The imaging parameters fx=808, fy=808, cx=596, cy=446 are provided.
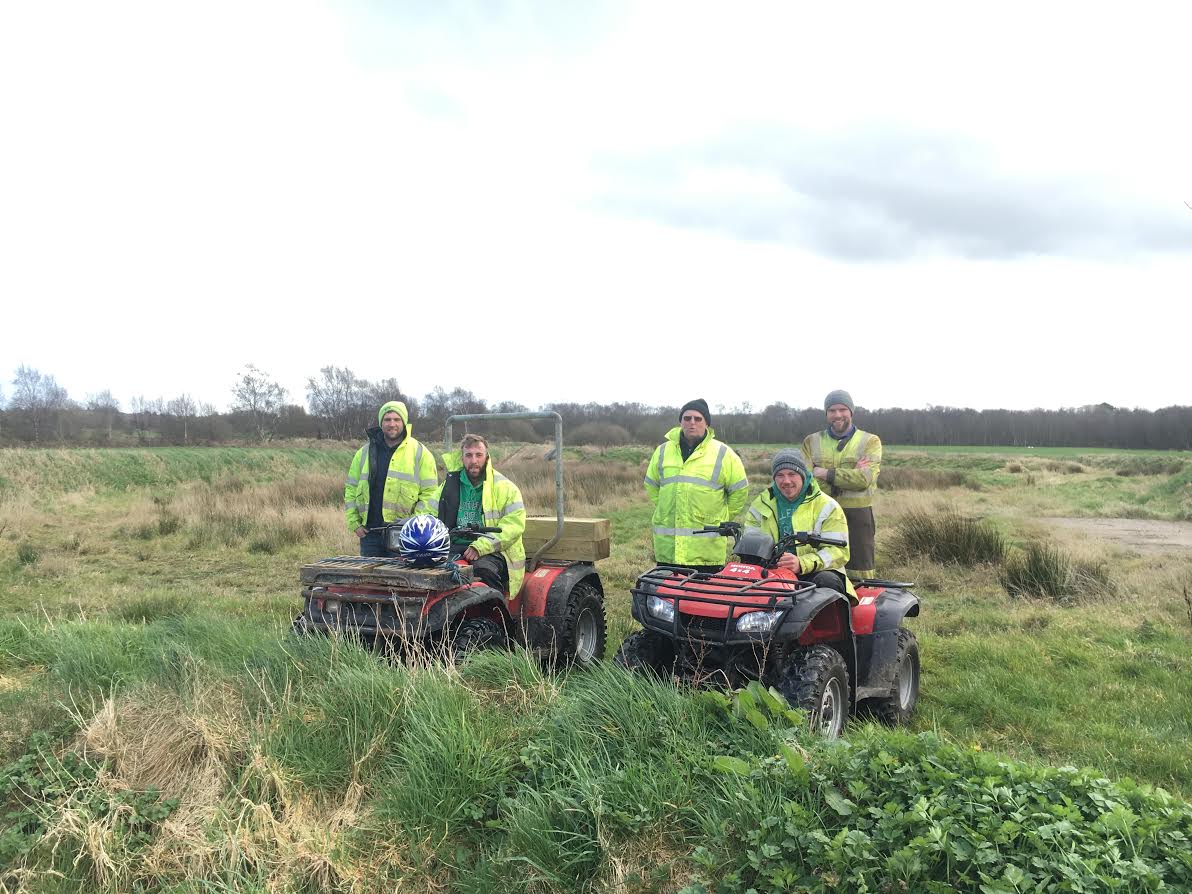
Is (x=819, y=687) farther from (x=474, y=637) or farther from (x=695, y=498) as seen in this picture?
(x=695, y=498)

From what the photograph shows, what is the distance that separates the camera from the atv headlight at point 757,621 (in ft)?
14.1

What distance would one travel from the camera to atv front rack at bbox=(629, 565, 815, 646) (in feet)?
14.3

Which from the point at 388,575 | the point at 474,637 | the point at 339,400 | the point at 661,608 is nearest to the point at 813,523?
the point at 661,608

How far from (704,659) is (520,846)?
1.77 metres

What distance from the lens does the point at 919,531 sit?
11.8m

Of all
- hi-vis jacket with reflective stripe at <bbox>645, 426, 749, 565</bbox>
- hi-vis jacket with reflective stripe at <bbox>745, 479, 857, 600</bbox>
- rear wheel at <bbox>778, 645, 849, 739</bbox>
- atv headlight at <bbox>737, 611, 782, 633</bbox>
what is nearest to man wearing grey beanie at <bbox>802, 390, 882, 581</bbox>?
hi-vis jacket with reflective stripe at <bbox>645, 426, 749, 565</bbox>

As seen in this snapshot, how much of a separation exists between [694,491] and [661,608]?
1771 millimetres

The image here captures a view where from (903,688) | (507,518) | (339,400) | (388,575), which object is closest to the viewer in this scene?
(388,575)

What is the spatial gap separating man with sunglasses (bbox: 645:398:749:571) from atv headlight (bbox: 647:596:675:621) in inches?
58.5

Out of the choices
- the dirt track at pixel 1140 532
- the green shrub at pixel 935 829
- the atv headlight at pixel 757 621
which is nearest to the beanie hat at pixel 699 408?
the atv headlight at pixel 757 621

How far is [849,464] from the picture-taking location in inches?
265

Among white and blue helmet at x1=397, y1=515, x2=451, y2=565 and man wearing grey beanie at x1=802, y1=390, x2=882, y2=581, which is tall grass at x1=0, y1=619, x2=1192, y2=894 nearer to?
white and blue helmet at x1=397, y1=515, x2=451, y2=565

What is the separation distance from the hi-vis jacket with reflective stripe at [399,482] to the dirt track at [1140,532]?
13.5m

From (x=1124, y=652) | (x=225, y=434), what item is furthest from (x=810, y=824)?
(x=225, y=434)
